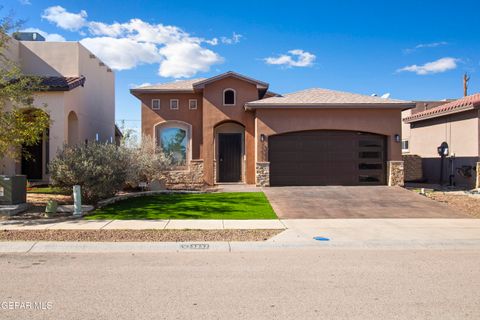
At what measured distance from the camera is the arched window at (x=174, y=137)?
66.8 ft

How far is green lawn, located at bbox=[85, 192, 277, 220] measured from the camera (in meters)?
11.3

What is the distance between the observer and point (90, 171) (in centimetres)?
1206

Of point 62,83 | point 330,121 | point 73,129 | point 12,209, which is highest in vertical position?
point 62,83

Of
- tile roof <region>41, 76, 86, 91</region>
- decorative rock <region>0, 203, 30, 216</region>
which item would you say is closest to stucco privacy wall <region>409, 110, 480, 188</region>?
tile roof <region>41, 76, 86, 91</region>

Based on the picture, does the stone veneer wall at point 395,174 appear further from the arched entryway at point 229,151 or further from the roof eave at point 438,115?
the arched entryway at point 229,151

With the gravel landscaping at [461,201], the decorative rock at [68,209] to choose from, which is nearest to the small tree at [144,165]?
the decorative rock at [68,209]

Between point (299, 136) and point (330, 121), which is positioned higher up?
point (330, 121)

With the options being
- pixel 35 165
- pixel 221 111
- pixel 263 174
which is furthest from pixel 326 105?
pixel 35 165

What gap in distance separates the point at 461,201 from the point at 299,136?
6.97 m

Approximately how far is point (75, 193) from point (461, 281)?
30.7ft

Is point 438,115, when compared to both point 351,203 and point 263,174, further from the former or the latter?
point 351,203

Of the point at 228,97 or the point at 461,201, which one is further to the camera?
the point at 228,97

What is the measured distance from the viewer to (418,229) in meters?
9.78

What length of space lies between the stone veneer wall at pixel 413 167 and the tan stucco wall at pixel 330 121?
4.25 meters
